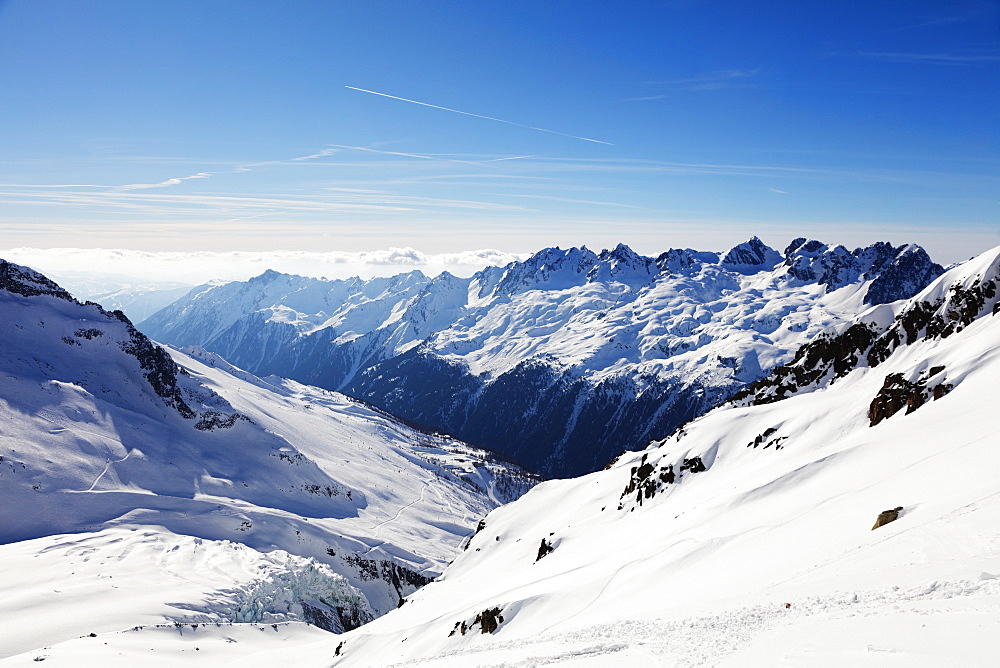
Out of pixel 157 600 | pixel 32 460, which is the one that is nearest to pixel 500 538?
pixel 157 600

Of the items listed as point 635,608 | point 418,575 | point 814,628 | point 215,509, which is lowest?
point 418,575

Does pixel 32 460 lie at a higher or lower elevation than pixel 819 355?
lower

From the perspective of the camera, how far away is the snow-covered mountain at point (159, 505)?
60406 mm

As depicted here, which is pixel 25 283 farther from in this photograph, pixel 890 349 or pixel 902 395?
pixel 890 349

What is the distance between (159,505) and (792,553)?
357 feet

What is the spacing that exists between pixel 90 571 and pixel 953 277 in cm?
10460

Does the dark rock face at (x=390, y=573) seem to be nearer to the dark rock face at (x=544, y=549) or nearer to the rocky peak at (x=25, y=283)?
the dark rock face at (x=544, y=549)

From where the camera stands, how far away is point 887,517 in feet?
68.1

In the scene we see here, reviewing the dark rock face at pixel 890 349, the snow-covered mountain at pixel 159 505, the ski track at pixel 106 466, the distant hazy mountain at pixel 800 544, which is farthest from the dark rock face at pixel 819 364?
the ski track at pixel 106 466

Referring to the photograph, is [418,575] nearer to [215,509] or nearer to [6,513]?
[215,509]

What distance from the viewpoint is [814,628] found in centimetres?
1421

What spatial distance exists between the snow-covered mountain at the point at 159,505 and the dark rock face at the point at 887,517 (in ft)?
189

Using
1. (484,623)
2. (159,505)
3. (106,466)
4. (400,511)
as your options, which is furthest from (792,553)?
(400,511)

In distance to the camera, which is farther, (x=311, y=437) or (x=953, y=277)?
(x=311, y=437)
